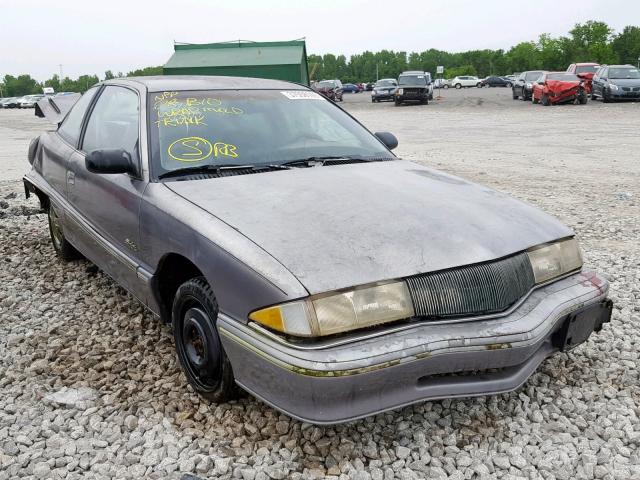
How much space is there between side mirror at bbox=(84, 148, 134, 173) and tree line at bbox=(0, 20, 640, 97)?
1480cm

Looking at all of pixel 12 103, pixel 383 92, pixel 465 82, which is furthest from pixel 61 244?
pixel 465 82

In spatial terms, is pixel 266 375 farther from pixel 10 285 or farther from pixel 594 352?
pixel 10 285

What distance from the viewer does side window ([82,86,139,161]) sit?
3.39m

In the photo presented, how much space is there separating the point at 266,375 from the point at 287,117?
6.00 ft

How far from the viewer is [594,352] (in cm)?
323

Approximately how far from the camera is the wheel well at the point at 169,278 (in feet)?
9.29

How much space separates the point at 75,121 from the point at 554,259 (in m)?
3.43

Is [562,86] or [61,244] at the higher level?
[562,86]

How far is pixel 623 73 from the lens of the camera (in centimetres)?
2384

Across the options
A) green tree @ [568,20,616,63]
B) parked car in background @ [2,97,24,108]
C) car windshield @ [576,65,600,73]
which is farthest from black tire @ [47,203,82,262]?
green tree @ [568,20,616,63]

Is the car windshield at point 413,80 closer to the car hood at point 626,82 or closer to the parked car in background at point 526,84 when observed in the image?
the parked car in background at point 526,84

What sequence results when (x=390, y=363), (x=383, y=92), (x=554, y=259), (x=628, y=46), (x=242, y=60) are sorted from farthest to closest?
(x=628, y=46)
(x=383, y=92)
(x=242, y=60)
(x=554, y=259)
(x=390, y=363)

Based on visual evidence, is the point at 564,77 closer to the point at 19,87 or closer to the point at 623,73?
the point at 623,73

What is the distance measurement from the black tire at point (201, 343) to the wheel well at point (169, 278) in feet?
0.49
